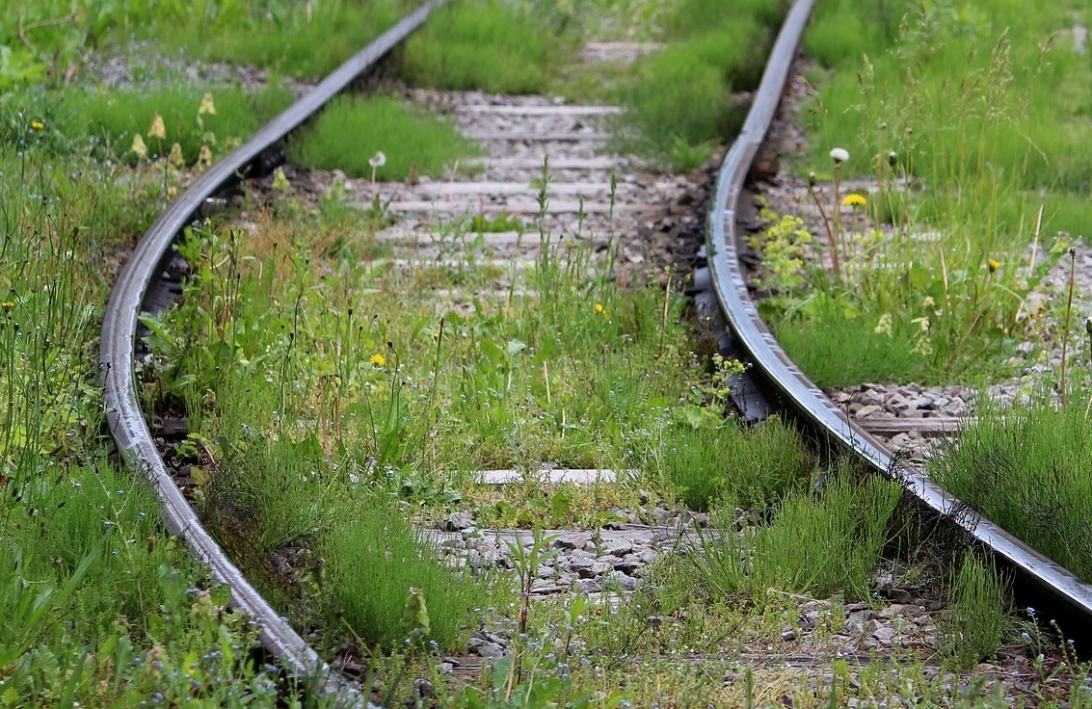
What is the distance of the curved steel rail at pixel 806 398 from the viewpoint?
3027mm

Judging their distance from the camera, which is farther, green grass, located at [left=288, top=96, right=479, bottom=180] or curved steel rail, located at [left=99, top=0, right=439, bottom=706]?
green grass, located at [left=288, top=96, right=479, bottom=180]

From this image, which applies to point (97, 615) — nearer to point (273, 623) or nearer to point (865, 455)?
point (273, 623)

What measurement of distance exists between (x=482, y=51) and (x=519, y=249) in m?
3.74

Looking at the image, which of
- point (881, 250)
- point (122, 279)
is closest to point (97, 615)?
point (122, 279)

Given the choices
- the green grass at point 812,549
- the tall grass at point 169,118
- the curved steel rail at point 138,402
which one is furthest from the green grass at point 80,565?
the tall grass at point 169,118

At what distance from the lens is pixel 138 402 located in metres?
3.95

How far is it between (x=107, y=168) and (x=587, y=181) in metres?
2.55

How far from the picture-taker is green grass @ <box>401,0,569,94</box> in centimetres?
938

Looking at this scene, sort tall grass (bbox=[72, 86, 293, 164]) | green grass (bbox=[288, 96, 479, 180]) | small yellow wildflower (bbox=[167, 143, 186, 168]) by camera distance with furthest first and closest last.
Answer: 1. green grass (bbox=[288, 96, 479, 180])
2. tall grass (bbox=[72, 86, 293, 164])
3. small yellow wildflower (bbox=[167, 143, 186, 168])

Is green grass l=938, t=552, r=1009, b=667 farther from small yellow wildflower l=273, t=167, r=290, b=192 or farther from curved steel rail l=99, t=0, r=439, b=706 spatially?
small yellow wildflower l=273, t=167, r=290, b=192

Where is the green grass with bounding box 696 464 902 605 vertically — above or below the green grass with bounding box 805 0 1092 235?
below

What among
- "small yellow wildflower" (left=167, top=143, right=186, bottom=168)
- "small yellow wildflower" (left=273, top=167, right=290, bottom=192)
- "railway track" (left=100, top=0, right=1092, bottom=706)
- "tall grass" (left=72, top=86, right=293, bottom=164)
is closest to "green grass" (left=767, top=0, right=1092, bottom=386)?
"railway track" (left=100, top=0, right=1092, bottom=706)

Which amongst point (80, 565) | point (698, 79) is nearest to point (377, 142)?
point (698, 79)

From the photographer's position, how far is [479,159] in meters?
7.75
